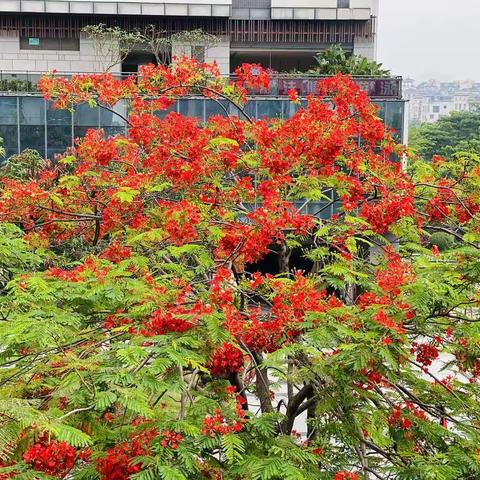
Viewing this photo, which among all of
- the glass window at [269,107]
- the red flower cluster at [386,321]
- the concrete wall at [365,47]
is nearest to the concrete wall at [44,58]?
the concrete wall at [365,47]

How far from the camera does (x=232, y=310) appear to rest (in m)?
4.16

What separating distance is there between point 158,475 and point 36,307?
163cm

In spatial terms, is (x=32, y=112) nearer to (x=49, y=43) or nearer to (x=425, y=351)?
(x=49, y=43)

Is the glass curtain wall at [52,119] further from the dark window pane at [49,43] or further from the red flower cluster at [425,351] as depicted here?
the red flower cluster at [425,351]

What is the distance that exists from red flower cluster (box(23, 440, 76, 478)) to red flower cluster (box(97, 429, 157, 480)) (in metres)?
0.32

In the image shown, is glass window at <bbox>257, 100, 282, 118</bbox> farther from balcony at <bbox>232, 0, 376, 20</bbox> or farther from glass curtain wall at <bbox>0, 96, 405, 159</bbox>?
balcony at <bbox>232, 0, 376, 20</bbox>

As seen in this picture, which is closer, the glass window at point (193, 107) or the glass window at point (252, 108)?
the glass window at point (193, 107)

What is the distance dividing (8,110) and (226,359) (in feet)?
49.8

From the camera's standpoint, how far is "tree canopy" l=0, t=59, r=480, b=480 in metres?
3.69

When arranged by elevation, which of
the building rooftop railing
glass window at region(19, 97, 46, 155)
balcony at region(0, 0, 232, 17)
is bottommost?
glass window at region(19, 97, 46, 155)

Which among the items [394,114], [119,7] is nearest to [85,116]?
[394,114]

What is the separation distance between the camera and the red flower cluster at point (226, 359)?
13.9ft

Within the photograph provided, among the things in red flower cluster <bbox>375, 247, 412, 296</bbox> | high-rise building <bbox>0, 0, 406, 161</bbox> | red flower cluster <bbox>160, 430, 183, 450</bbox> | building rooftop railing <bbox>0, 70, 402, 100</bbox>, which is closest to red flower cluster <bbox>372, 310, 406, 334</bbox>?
red flower cluster <bbox>375, 247, 412, 296</bbox>

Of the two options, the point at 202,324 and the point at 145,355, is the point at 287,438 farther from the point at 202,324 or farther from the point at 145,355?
the point at 145,355
